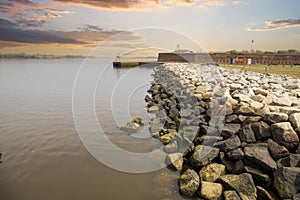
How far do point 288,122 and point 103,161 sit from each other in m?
4.00

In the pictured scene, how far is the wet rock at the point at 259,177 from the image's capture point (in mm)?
3857

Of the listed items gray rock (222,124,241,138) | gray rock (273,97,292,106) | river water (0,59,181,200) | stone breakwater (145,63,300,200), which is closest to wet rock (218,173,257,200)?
stone breakwater (145,63,300,200)

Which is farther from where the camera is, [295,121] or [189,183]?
[295,121]

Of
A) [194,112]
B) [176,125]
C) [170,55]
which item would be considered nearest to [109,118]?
[176,125]

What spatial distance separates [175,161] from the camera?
4934 mm

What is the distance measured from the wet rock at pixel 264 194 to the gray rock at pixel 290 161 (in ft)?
1.70

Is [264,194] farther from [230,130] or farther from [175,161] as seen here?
[175,161]

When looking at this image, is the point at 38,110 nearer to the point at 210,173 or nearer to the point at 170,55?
the point at 210,173

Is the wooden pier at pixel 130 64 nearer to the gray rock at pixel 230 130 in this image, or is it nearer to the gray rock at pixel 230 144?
the gray rock at pixel 230 130

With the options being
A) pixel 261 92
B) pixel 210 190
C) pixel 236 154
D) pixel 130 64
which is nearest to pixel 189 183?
pixel 210 190

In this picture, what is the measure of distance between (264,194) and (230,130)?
1669mm

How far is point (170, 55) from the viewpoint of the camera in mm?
49562

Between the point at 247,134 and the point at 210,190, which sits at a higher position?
the point at 247,134

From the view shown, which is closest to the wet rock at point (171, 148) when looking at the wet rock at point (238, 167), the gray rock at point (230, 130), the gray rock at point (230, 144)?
the gray rock at point (230, 144)
